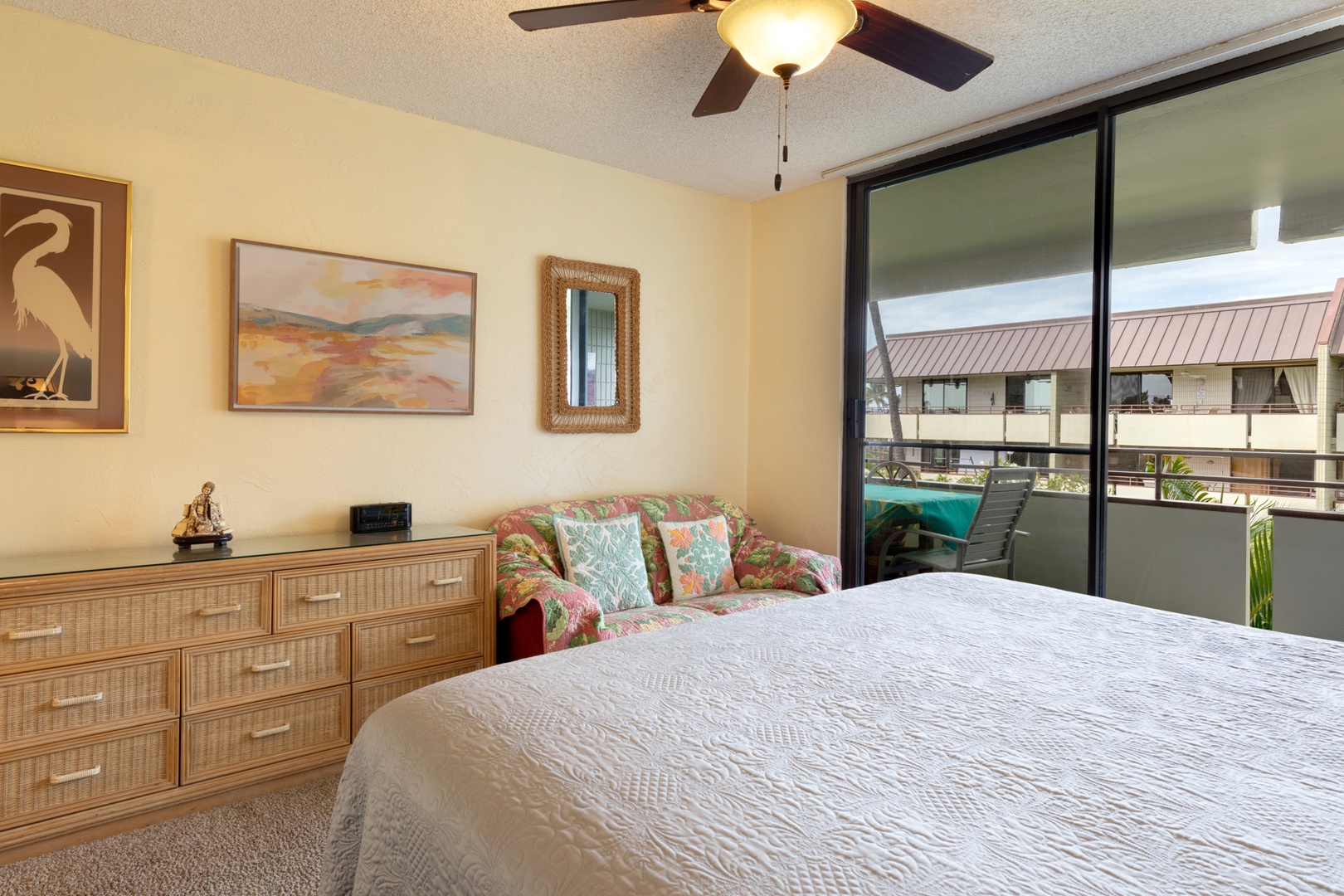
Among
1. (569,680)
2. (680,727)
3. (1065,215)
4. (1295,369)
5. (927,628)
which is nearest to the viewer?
(680,727)

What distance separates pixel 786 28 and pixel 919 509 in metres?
2.56

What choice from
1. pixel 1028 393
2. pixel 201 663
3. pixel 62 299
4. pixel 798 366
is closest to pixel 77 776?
pixel 201 663

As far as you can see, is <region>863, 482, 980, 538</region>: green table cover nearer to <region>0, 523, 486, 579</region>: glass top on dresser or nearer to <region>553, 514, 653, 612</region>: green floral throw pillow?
<region>553, 514, 653, 612</region>: green floral throw pillow

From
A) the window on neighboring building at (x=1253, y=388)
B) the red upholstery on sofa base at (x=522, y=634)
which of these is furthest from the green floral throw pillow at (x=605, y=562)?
the window on neighboring building at (x=1253, y=388)

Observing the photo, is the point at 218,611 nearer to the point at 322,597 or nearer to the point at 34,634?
the point at 322,597

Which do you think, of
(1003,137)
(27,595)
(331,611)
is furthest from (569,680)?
(1003,137)

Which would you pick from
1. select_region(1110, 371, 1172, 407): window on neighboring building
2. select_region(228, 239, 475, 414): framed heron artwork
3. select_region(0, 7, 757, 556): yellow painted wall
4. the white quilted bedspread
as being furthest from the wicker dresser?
select_region(1110, 371, 1172, 407): window on neighboring building

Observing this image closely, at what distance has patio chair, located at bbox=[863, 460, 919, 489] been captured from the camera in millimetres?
3666

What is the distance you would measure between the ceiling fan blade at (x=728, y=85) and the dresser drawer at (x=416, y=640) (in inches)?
81.8

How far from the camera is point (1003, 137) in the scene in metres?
3.23

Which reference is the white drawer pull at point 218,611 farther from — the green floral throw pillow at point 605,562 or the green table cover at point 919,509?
the green table cover at point 919,509

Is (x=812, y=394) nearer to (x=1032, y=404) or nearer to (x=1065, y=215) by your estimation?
(x=1032, y=404)

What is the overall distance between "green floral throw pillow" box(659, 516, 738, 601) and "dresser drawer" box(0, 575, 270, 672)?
5.83ft

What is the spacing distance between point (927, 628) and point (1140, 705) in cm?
55
